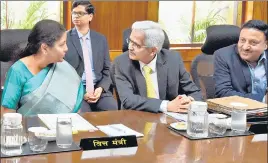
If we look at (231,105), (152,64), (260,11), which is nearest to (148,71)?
(152,64)

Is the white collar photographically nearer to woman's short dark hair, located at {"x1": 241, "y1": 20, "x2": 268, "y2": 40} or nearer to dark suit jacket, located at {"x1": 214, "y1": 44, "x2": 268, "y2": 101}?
dark suit jacket, located at {"x1": 214, "y1": 44, "x2": 268, "y2": 101}

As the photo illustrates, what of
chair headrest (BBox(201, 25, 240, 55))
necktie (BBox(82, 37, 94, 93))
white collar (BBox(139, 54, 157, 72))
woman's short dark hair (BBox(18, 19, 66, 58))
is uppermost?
woman's short dark hair (BBox(18, 19, 66, 58))

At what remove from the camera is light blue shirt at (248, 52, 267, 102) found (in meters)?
2.90

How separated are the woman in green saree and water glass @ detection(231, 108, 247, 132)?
81cm

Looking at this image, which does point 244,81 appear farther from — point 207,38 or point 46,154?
point 46,154

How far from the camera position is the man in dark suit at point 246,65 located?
9.51ft

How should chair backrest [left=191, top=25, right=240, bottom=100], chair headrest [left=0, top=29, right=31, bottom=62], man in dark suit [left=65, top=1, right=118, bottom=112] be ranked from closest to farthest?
chair headrest [left=0, top=29, right=31, bottom=62] → chair backrest [left=191, top=25, right=240, bottom=100] → man in dark suit [left=65, top=1, right=118, bottom=112]

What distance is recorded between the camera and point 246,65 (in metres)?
2.93

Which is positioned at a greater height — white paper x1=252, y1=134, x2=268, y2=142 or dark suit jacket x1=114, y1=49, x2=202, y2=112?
dark suit jacket x1=114, y1=49, x2=202, y2=112

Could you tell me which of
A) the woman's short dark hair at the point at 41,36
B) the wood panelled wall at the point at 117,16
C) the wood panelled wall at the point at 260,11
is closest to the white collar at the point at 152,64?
the woman's short dark hair at the point at 41,36

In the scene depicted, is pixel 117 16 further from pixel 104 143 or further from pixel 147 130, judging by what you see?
pixel 104 143

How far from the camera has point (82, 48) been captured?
3.43 metres

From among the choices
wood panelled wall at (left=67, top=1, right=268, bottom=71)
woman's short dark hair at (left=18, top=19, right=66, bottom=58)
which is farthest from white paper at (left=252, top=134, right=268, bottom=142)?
wood panelled wall at (left=67, top=1, right=268, bottom=71)

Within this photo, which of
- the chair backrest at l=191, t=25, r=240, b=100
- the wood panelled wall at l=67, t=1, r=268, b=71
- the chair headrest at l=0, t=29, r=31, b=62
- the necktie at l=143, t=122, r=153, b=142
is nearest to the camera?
the necktie at l=143, t=122, r=153, b=142
